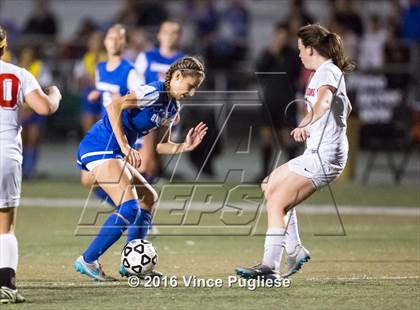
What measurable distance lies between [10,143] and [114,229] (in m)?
1.61

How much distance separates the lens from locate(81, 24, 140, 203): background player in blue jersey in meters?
13.2

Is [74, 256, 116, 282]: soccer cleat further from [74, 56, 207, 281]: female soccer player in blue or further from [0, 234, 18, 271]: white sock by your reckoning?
[0, 234, 18, 271]: white sock

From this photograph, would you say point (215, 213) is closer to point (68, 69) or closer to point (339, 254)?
point (339, 254)

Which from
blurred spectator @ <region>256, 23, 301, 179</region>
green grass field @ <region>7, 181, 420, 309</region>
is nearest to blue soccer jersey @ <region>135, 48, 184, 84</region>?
green grass field @ <region>7, 181, 420, 309</region>

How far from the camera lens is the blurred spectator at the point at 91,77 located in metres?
17.5

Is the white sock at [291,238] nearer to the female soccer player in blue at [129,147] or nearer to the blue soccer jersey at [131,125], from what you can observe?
the female soccer player in blue at [129,147]

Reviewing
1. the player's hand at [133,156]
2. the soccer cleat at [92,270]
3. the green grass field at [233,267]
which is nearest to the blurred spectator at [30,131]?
the green grass field at [233,267]

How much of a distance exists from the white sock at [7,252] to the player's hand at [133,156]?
1.46m

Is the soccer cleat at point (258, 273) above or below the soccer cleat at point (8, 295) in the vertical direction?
below

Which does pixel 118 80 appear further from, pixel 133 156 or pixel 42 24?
pixel 42 24

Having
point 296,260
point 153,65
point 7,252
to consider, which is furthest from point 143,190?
point 153,65

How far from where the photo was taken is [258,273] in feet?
28.8

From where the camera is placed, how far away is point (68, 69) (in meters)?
23.6

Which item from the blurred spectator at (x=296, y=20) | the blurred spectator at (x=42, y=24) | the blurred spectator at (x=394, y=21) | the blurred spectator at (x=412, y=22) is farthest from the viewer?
the blurred spectator at (x=42, y=24)
